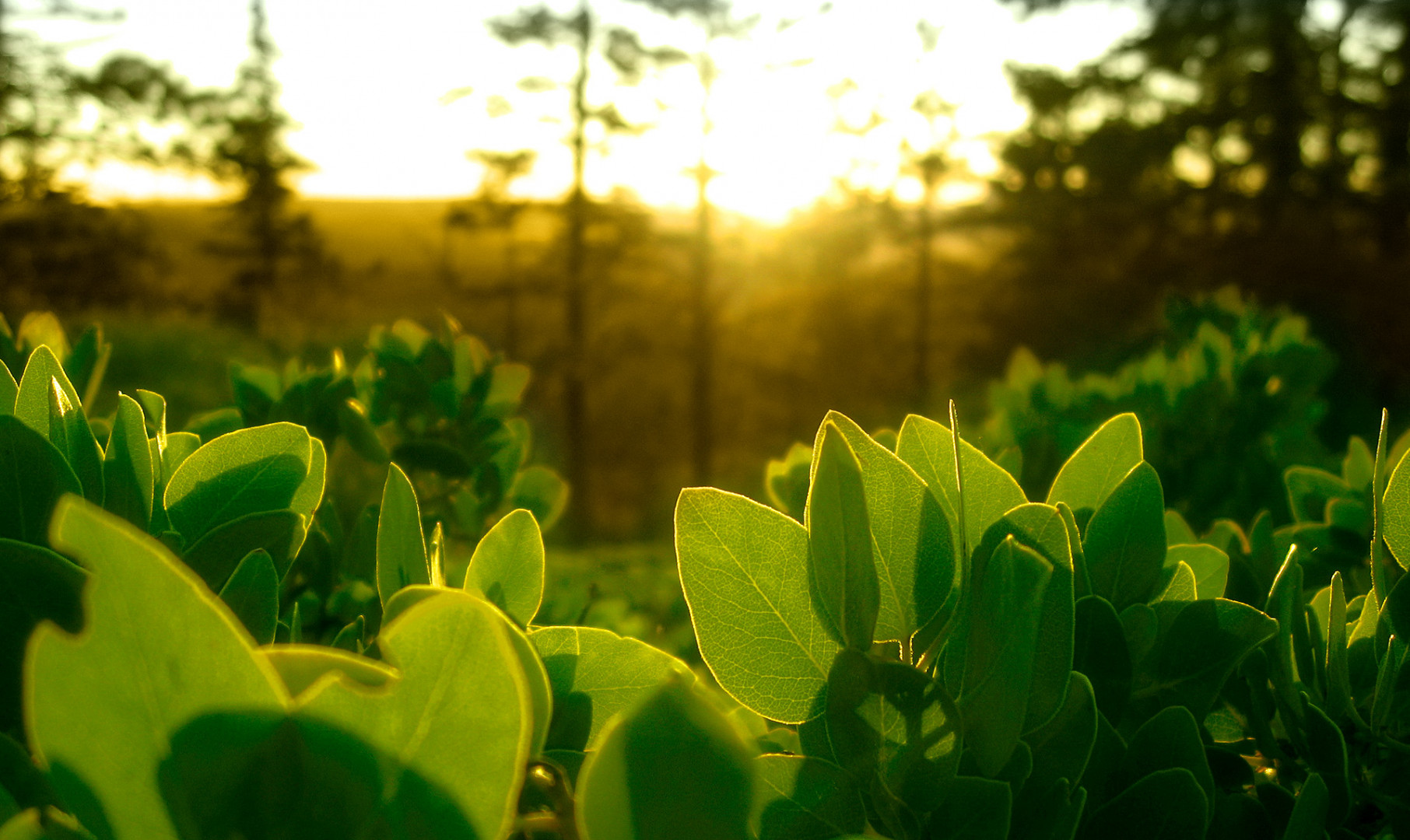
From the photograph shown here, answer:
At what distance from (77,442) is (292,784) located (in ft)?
1.29

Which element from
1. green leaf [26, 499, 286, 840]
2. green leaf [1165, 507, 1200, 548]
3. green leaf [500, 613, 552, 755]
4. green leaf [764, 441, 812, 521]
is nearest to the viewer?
green leaf [26, 499, 286, 840]

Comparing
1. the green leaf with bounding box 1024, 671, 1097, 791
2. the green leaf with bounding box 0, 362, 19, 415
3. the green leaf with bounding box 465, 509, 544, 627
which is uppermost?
the green leaf with bounding box 0, 362, 19, 415

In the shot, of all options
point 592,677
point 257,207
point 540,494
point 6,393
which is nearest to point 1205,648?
point 592,677

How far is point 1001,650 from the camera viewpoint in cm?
49

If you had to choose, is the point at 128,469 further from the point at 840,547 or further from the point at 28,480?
the point at 840,547

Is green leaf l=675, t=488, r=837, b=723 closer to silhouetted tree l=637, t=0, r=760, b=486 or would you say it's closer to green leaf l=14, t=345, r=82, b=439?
green leaf l=14, t=345, r=82, b=439

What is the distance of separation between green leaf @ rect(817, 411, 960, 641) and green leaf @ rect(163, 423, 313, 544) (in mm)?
409

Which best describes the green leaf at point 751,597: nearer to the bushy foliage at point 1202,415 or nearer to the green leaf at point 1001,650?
the green leaf at point 1001,650

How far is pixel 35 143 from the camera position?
19.6 metres

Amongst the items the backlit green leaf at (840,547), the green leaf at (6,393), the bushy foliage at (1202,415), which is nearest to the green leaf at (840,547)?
the backlit green leaf at (840,547)

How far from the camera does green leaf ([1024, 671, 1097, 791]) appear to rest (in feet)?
1.78

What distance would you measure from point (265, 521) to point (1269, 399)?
2.67 meters

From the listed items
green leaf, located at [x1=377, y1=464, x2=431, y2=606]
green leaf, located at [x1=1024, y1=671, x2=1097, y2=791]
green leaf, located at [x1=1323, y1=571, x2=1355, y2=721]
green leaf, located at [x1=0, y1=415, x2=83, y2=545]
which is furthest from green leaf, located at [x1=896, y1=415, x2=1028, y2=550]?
green leaf, located at [x1=0, y1=415, x2=83, y2=545]

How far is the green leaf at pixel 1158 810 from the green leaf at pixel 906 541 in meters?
0.17
